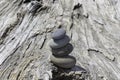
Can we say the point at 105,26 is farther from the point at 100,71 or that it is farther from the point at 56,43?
the point at 56,43

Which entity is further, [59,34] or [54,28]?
[54,28]

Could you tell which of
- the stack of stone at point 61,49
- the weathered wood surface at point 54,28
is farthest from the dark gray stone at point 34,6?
the stack of stone at point 61,49

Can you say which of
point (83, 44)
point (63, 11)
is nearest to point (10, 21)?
point (63, 11)

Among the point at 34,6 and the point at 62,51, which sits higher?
the point at 62,51

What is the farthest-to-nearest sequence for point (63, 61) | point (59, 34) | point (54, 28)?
point (54, 28) → point (63, 61) → point (59, 34)

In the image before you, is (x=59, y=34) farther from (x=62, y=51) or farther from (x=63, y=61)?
(x=63, y=61)

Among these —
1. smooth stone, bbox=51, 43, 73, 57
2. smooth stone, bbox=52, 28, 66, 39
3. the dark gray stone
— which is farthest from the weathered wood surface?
smooth stone, bbox=52, 28, 66, 39

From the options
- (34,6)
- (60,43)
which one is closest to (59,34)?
(60,43)
